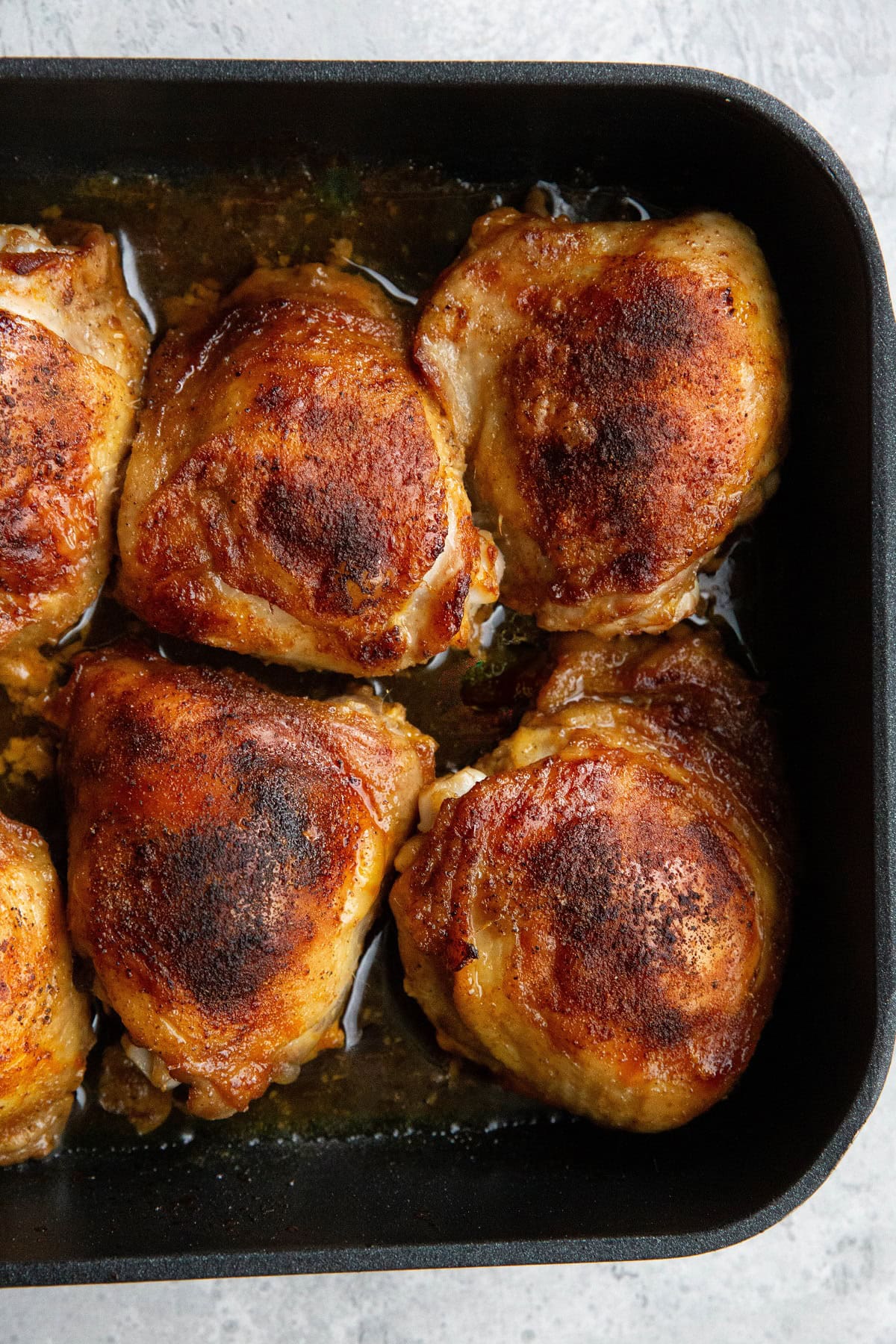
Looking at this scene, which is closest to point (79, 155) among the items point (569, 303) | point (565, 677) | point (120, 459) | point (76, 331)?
point (76, 331)

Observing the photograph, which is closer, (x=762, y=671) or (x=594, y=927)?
(x=594, y=927)

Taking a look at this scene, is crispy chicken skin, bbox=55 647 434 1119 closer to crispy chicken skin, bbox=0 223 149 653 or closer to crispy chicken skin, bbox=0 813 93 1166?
crispy chicken skin, bbox=0 813 93 1166

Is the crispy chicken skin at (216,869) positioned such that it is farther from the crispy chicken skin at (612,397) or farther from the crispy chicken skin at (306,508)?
the crispy chicken skin at (612,397)

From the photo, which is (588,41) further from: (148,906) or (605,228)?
(148,906)

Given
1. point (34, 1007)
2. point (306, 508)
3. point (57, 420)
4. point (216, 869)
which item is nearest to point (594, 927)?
point (216, 869)

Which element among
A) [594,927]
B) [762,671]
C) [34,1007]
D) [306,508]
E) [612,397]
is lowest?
[34,1007]

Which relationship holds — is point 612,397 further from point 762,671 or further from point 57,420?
point 57,420

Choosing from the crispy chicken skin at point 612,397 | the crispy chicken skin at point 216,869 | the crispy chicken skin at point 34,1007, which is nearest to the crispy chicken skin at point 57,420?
the crispy chicken skin at point 216,869

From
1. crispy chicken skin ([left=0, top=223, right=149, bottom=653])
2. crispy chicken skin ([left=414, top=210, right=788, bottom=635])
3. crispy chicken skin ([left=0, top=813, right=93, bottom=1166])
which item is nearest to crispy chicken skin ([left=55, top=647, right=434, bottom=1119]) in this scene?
crispy chicken skin ([left=0, top=813, right=93, bottom=1166])
